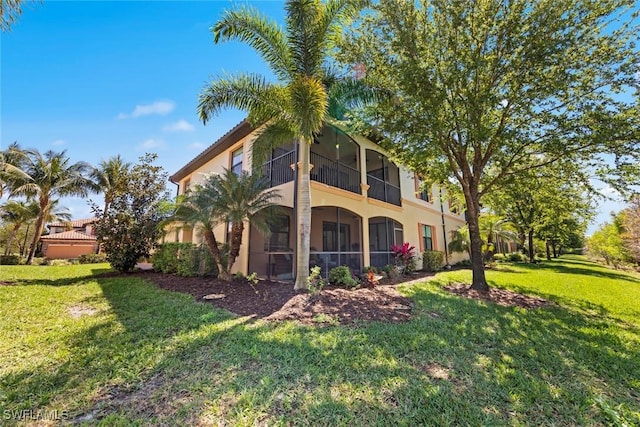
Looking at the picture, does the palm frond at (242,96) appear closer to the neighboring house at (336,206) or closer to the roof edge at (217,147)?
the roof edge at (217,147)

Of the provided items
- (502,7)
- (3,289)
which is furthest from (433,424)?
(3,289)

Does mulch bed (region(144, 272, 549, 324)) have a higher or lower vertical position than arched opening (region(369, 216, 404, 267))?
lower

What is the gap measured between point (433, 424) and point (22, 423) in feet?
12.9

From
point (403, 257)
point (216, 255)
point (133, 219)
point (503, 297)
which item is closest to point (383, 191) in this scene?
point (403, 257)

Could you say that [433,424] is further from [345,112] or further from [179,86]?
[179,86]

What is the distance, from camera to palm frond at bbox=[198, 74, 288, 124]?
309 inches

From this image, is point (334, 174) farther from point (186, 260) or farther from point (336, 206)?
point (186, 260)

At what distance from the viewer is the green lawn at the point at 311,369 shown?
9.00ft

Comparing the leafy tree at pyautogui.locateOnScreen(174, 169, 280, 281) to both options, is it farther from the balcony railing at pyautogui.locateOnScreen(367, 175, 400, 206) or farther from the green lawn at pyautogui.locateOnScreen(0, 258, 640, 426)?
the balcony railing at pyautogui.locateOnScreen(367, 175, 400, 206)

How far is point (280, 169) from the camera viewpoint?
12.0m

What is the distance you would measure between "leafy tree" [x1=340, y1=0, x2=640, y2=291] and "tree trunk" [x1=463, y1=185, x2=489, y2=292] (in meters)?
0.04

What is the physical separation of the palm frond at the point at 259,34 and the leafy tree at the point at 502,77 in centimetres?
272

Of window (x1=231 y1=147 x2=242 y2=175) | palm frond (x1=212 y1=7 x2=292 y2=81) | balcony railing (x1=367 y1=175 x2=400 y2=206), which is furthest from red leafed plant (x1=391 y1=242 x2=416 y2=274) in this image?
palm frond (x1=212 y1=7 x2=292 y2=81)

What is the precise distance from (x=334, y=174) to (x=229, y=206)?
503 cm
